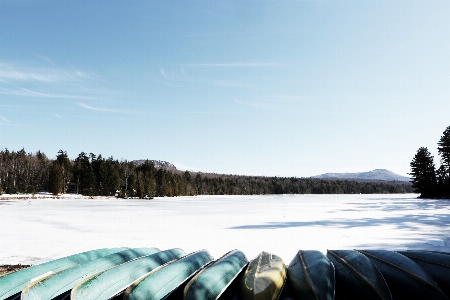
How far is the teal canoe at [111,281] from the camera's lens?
2476 mm

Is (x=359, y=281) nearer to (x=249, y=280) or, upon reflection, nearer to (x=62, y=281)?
(x=249, y=280)

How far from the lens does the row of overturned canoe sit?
2598 mm

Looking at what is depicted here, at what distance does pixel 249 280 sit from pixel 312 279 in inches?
22.9

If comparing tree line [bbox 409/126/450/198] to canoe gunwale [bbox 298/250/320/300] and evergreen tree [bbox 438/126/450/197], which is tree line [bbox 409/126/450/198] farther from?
canoe gunwale [bbox 298/250/320/300]

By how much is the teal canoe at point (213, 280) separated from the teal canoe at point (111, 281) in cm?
64

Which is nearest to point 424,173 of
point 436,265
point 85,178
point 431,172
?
point 431,172

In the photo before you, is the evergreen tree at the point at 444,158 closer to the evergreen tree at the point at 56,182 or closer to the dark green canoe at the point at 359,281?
the dark green canoe at the point at 359,281

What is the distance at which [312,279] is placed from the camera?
9.27 ft

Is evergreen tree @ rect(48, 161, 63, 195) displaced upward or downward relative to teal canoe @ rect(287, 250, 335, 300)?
upward

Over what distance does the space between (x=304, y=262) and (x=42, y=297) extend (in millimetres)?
2539

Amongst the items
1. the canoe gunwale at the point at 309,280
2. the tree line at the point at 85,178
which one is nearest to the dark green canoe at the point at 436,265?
the canoe gunwale at the point at 309,280

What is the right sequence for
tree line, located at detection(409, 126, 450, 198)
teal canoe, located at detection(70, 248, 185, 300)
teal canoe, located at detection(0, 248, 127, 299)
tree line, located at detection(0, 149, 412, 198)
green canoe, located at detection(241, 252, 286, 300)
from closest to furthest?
teal canoe, located at detection(70, 248, 185, 300) < green canoe, located at detection(241, 252, 286, 300) < teal canoe, located at detection(0, 248, 127, 299) < tree line, located at detection(409, 126, 450, 198) < tree line, located at detection(0, 149, 412, 198)

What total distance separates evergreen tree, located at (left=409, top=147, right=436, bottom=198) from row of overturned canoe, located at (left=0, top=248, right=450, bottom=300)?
37687 mm

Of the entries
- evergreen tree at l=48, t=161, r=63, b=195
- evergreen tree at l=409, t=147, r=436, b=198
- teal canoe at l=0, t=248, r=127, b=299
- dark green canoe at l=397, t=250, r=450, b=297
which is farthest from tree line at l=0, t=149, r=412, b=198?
dark green canoe at l=397, t=250, r=450, b=297
